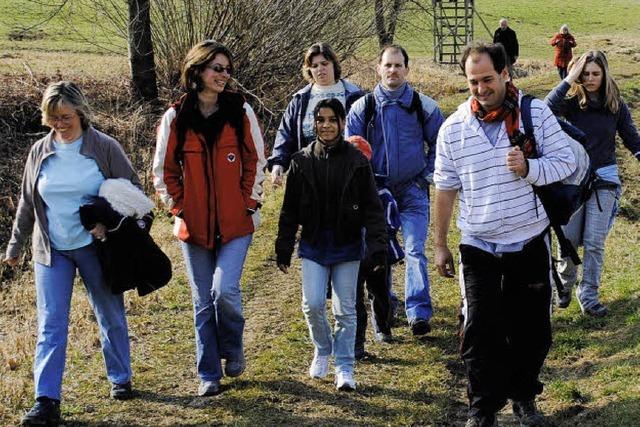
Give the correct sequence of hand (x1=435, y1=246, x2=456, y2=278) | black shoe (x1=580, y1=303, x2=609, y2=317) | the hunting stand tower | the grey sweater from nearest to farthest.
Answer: hand (x1=435, y1=246, x2=456, y2=278)
the grey sweater
black shoe (x1=580, y1=303, x2=609, y2=317)
the hunting stand tower

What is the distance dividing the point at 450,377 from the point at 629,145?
270 centimetres

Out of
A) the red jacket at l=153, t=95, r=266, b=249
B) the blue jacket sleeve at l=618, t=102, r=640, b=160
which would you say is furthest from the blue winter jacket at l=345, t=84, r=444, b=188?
the blue jacket sleeve at l=618, t=102, r=640, b=160

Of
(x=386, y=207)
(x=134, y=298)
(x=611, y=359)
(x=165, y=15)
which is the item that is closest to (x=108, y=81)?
(x=165, y=15)

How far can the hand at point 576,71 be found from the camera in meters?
7.58

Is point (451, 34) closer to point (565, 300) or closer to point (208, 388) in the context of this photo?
point (565, 300)

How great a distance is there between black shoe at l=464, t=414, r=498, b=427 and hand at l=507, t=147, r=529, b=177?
1388 mm

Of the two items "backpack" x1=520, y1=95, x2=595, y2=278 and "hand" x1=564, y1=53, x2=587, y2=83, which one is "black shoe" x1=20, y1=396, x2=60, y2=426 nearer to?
"backpack" x1=520, y1=95, x2=595, y2=278

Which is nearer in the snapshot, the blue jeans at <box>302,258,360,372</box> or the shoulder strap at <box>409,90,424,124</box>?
the blue jeans at <box>302,258,360,372</box>

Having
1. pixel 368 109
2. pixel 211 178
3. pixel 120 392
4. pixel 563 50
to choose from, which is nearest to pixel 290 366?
pixel 120 392

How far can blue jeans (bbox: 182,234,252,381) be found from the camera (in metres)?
6.11

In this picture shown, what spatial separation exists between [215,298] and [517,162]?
217 centimetres

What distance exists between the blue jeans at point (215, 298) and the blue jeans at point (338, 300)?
445mm

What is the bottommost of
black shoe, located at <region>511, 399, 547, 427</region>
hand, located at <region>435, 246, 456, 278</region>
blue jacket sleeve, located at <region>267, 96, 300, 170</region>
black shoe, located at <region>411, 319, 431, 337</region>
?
black shoe, located at <region>511, 399, 547, 427</region>

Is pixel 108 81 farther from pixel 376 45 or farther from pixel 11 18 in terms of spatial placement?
pixel 11 18
